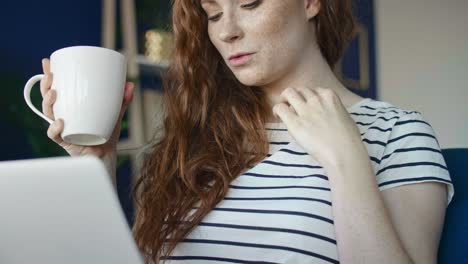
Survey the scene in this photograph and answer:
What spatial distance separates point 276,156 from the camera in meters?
1.06

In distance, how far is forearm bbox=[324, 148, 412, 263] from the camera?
0.84 m

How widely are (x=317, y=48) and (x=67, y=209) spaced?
786mm

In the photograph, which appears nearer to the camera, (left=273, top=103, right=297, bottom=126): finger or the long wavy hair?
(left=273, top=103, right=297, bottom=126): finger

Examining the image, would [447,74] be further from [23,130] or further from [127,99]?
[127,99]

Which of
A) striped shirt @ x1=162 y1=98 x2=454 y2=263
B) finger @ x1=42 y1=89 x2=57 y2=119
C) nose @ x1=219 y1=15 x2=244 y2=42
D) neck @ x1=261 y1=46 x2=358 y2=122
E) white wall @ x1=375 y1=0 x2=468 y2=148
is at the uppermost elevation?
nose @ x1=219 y1=15 x2=244 y2=42

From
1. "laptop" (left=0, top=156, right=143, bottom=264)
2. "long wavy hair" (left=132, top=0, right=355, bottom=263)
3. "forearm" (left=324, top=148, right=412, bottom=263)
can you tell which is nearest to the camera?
"laptop" (left=0, top=156, right=143, bottom=264)

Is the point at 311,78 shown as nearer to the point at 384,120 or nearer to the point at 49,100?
the point at 384,120

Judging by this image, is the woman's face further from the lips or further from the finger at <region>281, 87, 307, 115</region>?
the finger at <region>281, 87, 307, 115</region>

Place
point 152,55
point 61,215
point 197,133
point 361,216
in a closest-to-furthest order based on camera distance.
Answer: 1. point 61,215
2. point 361,216
3. point 197,133
4. point 152,55

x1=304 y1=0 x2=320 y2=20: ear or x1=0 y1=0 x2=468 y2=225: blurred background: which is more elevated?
x1=304 y1=0 x2=320 y2=20: ear

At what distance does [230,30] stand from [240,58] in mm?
53

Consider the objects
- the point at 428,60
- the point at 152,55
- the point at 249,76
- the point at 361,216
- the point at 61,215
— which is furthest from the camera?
the point at 428,60

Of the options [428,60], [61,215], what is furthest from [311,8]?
[428,60]

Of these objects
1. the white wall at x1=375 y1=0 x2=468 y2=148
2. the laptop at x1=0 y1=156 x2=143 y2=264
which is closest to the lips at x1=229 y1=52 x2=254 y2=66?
the laptop at x1=0 y1=156 x2=143 y2=264
